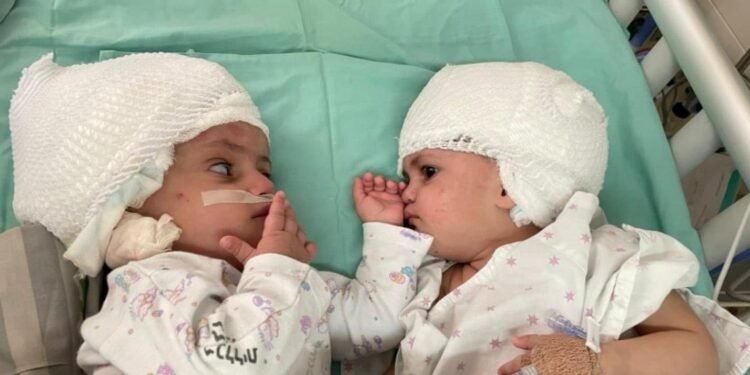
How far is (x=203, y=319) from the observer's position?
926 millimetres

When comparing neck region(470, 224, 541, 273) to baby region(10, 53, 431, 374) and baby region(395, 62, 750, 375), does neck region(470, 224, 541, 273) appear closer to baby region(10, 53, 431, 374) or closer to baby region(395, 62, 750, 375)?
baby region(395, 62, 750, 375)

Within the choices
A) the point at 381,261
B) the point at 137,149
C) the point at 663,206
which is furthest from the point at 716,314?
the point at 137,149

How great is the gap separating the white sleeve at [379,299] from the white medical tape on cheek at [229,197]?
0.69ft

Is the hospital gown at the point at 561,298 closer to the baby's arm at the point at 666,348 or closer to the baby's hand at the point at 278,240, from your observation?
the baby's arm at the point at 666,348

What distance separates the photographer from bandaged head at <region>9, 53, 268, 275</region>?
3.30 feet

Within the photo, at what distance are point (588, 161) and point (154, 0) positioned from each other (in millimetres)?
897

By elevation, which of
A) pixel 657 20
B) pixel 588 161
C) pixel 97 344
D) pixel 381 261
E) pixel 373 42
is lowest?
pixel 97 344

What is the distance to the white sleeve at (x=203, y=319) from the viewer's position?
891 millimetres

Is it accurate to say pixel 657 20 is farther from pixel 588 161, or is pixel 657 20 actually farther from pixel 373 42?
pixel 373 42

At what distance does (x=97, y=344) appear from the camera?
0.93m

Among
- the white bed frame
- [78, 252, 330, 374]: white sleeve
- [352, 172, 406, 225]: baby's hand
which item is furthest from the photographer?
[352, 172, 406, 225]: baby's hand

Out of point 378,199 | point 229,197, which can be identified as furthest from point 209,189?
point 378,199

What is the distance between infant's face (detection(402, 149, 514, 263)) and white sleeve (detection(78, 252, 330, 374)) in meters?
0.25

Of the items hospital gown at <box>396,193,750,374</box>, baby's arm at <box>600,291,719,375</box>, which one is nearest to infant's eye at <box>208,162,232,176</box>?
Answer: hospital gown at <box>396,193,750,374</box>
